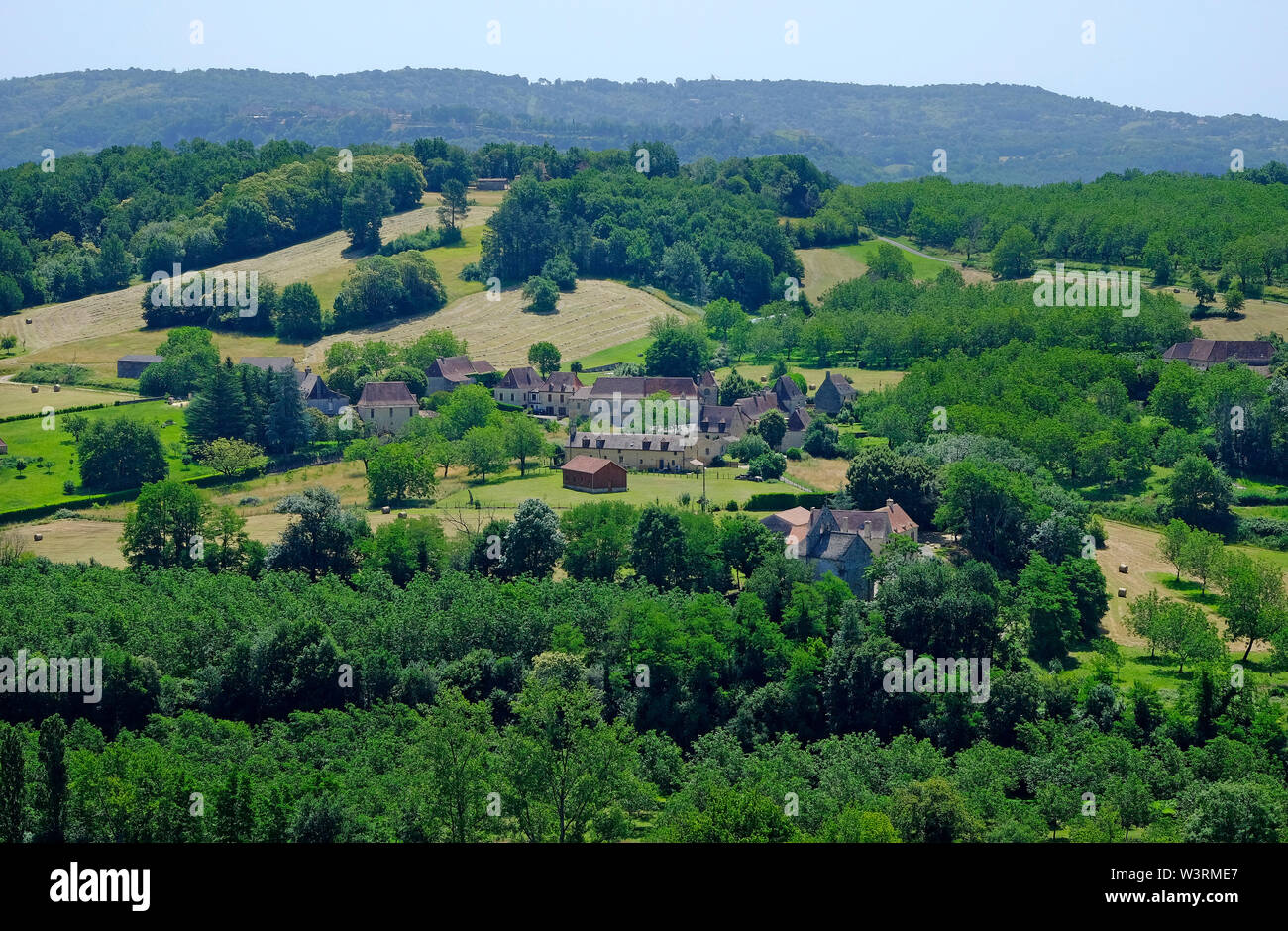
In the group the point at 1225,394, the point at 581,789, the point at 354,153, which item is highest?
the point at 354,153

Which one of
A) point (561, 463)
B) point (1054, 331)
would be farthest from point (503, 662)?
point (1054, 331)

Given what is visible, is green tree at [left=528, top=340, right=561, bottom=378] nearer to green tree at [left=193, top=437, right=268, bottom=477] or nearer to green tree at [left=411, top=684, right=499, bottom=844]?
green tree at [left=193, top=437, right=268, bottom=477]

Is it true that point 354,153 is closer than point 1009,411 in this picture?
No

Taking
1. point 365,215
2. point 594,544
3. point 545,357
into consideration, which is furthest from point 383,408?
point 365,215

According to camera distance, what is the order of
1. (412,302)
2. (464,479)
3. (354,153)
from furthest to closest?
→ (354,153), (412,302), (464,479)

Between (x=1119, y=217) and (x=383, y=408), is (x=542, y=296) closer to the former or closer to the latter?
(x=383, y=408)

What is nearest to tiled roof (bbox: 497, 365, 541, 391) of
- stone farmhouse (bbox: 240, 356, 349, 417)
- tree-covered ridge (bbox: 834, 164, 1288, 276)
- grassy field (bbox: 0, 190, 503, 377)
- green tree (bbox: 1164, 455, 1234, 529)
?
stone farmhouse (bbox: 240, 356, 349, 417)

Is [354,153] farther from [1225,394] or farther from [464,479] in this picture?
[1225,394]
